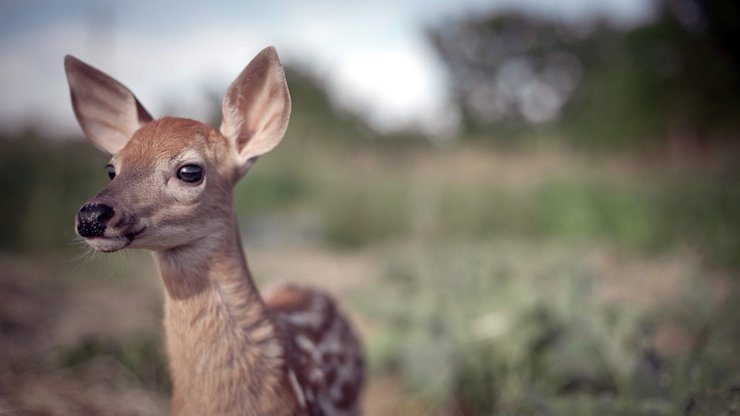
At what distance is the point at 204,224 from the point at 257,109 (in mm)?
427

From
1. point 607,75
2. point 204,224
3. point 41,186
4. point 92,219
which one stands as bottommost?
point 607,75

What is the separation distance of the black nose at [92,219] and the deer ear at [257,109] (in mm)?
508

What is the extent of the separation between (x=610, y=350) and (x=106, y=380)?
8.39 feet

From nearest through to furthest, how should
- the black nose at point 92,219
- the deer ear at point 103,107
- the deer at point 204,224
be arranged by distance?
the black nose at point 92,219 → the deer at point 204,224 → the deer ear at point 103,107

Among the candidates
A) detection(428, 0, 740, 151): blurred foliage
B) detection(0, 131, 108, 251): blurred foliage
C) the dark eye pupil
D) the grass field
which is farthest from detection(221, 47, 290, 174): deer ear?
detection(428, 0, 740, 151): blurred foliage

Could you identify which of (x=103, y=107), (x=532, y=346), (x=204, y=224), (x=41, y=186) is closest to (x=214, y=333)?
(x=204, y=224)

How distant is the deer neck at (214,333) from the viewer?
1.71 metres

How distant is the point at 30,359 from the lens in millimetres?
2846

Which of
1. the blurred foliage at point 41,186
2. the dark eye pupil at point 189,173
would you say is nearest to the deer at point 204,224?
the dark eye pupil at point 189,173

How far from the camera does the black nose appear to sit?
1.41 metres

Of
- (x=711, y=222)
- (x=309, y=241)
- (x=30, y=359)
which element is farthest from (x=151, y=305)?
(x=711, y=222)

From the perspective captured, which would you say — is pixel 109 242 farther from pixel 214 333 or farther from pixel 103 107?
pixel 103 107

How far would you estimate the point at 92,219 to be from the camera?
1.41 metres

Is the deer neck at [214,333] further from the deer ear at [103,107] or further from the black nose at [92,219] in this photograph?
the deer ear at [103,107]
